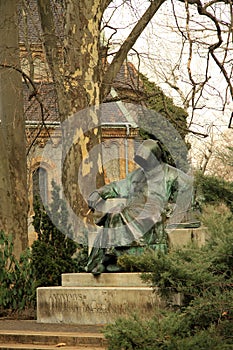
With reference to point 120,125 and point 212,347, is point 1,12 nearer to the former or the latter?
point 212,347

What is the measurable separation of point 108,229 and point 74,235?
109 inches

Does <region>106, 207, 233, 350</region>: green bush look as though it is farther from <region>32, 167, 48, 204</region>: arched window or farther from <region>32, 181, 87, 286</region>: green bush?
<region>32, 167, 48, 204</region>: arched window

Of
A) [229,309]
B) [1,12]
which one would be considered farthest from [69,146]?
[229,309]

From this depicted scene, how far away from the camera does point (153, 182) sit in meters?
13.9

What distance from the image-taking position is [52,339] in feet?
37.8

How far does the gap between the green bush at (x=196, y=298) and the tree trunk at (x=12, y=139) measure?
9444 mm

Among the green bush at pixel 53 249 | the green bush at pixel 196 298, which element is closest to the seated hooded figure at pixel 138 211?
the green bush at pixel 53 249

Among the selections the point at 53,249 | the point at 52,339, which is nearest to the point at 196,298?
the point at 52,339

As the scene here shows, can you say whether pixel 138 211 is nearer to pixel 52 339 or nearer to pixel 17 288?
pixel 52 339

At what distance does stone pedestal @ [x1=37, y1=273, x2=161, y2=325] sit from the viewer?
1235cm

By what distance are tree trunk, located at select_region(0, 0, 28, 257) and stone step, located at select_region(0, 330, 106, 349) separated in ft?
18.4

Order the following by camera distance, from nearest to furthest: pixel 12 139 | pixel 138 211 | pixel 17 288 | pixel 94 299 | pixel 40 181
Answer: pixel 94 299
pixel 138 211
pixel 17 288
pixel 12 139
pixel 40 181

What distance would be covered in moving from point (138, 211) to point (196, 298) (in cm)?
568

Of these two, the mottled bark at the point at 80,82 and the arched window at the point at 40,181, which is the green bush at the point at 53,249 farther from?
the arched window at the point at 40,181
